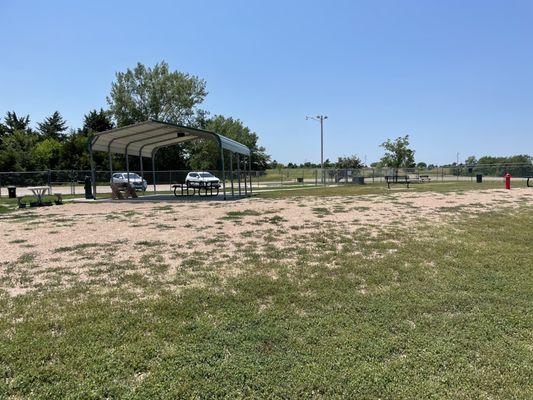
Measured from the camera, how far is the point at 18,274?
5250 mm

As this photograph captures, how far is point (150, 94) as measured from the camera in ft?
180

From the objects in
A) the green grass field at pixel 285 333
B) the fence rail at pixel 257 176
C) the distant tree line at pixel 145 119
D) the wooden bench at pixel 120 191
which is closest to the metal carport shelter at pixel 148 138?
the wooden bench at pixel 120 191

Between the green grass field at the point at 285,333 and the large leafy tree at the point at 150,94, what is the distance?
2074 inches

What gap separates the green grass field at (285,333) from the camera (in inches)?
106

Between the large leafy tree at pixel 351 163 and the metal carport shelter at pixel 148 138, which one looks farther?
the large leafy tree at pixel 351 163

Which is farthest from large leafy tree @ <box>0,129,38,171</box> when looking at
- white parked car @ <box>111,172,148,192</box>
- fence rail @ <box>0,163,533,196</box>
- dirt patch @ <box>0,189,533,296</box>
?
dirt patch @ <box>0,189,533,296</box>

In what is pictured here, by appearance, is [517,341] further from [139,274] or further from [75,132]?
[75,132]

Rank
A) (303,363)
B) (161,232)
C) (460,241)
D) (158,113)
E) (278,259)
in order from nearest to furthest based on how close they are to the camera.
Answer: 1. (303,363)
2. (278,259)
3. (460,241)
4. (161,232)
5. (158,113)

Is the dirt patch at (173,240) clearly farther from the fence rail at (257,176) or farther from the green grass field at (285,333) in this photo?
the fence rail at (257,176)

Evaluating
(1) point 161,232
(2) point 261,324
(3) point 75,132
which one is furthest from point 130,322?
(3) point 75,132

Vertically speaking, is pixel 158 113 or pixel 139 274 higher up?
pixel 158 113

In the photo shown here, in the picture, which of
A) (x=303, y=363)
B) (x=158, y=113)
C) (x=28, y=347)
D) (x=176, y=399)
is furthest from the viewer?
(x=158, y=113)

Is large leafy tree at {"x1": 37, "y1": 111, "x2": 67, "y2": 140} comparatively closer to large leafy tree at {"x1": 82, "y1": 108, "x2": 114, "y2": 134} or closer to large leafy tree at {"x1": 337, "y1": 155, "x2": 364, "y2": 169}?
large leafy tree at {"x1": 82, "y1": 108, "x2": 114, "y2": 134}

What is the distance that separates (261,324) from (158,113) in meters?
55.7
